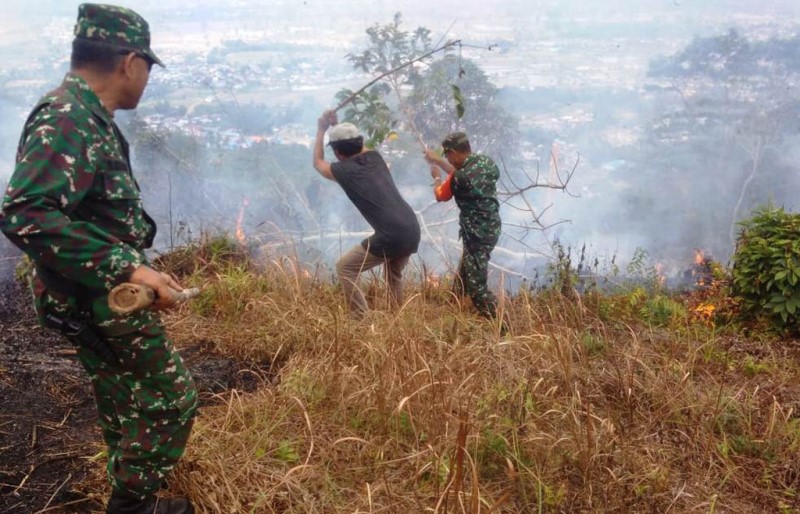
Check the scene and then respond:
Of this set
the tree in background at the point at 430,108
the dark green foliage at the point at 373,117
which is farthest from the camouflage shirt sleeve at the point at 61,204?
the dark green foliage at the point at 373,117

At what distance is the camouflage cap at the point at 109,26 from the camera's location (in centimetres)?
220

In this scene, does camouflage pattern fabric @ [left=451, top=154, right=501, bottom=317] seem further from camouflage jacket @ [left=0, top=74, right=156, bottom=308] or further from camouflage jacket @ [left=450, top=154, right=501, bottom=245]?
camouflage jacket @ [left=0, top=74, right=156, bottom=308]

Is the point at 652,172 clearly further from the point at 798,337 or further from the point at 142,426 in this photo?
the point at 142,426

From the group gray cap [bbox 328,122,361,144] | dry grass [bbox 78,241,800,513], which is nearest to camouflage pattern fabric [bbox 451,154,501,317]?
gray cap [bbox 328,122,361,144]

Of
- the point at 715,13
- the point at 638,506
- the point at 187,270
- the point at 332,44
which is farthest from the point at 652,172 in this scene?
the point at 638,506

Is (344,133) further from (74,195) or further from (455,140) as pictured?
(74,195)

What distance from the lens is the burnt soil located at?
9.02 ft

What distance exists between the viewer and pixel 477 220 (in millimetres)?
5590

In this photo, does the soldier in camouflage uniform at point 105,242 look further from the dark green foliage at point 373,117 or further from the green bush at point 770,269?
the green bush at point 770,269

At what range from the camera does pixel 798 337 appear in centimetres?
548

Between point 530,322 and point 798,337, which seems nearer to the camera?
point 530,322

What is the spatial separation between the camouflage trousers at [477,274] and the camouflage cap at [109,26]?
375cm

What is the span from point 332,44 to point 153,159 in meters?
8.90

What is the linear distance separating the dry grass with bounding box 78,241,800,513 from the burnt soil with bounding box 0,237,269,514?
27cm
